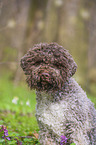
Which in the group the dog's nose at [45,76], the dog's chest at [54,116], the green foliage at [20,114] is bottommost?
the dog's chest at [54,116]

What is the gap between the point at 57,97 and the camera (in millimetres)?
3143

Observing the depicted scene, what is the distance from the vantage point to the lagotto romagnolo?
289 centimetres

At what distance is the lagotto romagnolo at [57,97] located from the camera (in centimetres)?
289

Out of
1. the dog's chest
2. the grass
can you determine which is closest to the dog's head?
the dog's chest

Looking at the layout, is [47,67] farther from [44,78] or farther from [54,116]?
[54,116]

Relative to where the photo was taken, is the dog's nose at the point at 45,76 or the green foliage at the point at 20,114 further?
the green foliage at the point at 20,114

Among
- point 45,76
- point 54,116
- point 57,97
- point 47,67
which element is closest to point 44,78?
point 45,76

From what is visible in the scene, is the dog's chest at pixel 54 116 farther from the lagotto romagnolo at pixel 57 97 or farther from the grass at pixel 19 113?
the grass at pixel 19 113

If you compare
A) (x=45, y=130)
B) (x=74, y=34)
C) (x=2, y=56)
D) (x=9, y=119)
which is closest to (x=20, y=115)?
(x=9, y=119)

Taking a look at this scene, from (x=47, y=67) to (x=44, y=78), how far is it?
157 mm

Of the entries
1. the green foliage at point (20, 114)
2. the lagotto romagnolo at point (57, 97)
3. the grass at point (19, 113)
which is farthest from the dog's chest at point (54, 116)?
the grass at point (19, 113)

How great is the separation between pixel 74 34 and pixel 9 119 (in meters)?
5.21

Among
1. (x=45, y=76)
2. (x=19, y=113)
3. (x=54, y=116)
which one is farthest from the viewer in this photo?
(x=19, y=113)

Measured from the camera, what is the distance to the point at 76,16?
929cm
